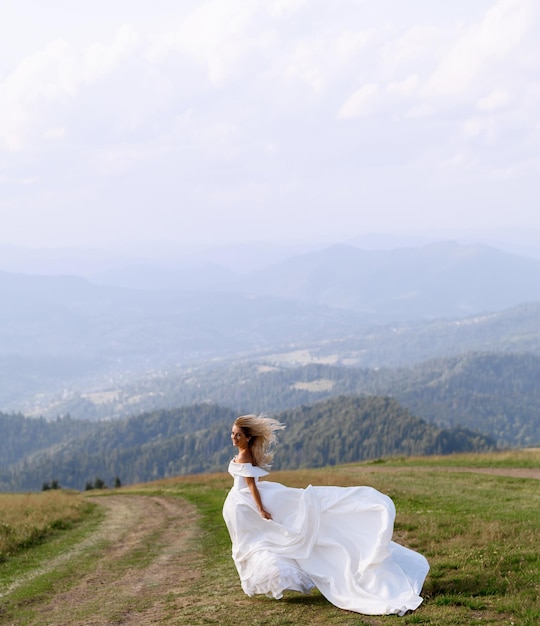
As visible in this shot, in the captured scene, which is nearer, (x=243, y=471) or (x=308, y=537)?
(x=308, y=537)

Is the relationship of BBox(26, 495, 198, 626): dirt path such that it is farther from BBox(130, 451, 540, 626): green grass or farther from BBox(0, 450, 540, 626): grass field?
BBox(130, 451, 540, 626): green grass

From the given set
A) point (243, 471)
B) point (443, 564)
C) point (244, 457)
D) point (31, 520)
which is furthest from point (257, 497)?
point (31, 520)

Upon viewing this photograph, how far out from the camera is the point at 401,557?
12.7m

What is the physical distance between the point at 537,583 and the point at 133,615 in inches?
295

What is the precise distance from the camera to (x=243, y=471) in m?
12.8

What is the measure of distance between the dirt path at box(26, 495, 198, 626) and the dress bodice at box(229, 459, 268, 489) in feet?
8.67

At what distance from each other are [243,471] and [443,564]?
4.81 metres

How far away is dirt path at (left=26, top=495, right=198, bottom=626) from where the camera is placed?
13.6 meters

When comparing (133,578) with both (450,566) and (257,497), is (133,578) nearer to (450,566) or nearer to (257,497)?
(257,497)

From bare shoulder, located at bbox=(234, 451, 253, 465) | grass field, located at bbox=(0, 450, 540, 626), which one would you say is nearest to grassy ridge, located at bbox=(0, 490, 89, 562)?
grass field, located at bbox=(0, 450, 540, 626)

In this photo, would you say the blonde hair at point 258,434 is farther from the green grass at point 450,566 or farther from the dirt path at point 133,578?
the dirt path at point 133,578

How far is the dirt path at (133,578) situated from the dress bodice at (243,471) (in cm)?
264

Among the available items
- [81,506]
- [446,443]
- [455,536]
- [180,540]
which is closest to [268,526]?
[455,536]

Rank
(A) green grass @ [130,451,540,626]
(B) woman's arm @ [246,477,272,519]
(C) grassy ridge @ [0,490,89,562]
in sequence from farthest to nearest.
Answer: (C) grassy ridge @ [0,490,89,562]
(B) woman's arm @ [246,477,272,519]
(A) green grass @ [130,451,540,626]
